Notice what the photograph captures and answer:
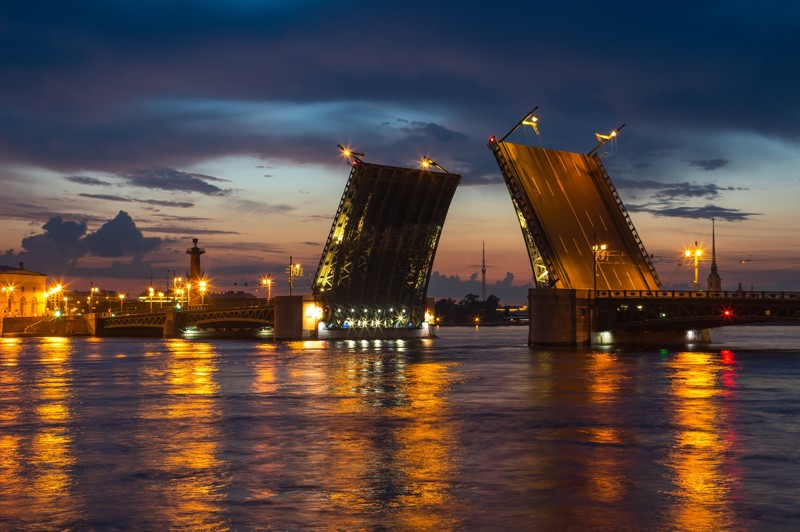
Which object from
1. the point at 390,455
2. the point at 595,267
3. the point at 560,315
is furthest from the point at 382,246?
the point at 390,455

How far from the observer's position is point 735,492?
14.4m

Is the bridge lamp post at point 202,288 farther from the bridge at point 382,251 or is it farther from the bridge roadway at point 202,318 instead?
the bridge at point 382,251

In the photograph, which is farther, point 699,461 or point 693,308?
point 693,308

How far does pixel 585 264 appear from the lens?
7825 centimetres

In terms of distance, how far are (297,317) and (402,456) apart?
79.3 m

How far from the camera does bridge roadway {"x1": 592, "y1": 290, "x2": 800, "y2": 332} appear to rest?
73.8 m

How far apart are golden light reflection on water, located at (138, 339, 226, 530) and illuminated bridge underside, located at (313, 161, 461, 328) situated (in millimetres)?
42814

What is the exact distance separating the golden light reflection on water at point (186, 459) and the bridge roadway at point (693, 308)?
4637 centimetres

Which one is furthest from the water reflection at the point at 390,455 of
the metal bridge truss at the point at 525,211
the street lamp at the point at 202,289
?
the street lamp at the point at 202,289

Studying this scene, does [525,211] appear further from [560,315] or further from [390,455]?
[390,455]

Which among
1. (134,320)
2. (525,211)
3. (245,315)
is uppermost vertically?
(525,211)

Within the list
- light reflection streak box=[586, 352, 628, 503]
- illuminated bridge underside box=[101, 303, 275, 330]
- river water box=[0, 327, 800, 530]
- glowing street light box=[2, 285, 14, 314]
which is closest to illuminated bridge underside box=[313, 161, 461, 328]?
illuminated bridge underside box=[101, 303, 275, 330]

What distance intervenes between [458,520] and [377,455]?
5920 millimetres

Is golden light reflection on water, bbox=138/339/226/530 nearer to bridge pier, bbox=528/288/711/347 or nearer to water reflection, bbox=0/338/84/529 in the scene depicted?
water reflection, bbox=0/338/84/529
